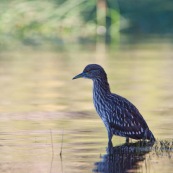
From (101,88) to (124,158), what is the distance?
185 cm

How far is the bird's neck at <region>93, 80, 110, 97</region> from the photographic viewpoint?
12430 mm

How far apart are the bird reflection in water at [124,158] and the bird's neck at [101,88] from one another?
823 mm

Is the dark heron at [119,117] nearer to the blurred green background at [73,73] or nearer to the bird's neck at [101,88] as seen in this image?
the bird's neck at [101,88]

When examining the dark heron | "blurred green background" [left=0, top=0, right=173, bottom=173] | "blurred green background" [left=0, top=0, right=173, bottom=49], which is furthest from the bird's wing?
"blurred green background" [left=0, top=0, right=173, bottom=49]

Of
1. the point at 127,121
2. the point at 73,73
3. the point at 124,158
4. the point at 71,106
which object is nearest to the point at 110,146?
the point at 127,121

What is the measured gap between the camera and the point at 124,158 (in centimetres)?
1082

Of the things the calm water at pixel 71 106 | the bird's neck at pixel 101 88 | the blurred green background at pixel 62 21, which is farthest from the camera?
the blurred green background at pixel 62 21

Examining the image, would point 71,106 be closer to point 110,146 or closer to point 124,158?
point 110,146

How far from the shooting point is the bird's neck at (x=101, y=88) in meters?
12.4

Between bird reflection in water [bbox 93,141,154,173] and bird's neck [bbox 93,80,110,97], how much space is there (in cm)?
82

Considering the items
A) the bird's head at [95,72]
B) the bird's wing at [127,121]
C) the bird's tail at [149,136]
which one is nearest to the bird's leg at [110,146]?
the bird's wing at [127,121]

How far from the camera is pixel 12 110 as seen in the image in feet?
50.8

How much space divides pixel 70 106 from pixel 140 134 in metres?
4.22

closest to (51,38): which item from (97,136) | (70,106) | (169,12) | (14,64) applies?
(169,12)
